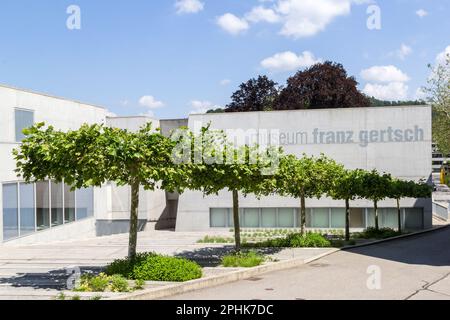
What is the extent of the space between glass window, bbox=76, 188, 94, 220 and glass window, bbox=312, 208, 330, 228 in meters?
17.9

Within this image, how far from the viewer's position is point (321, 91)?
6047 cm

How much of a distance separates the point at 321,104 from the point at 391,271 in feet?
149

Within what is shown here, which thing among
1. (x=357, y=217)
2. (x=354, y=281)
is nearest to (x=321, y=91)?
(x=357, y=217)

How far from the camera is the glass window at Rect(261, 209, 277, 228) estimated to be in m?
38.2

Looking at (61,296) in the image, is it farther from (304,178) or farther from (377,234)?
(377,234)

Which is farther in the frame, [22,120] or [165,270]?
[22,120]

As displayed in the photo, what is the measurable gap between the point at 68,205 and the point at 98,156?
22.0 metres

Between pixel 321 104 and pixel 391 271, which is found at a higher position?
pixel 321 104

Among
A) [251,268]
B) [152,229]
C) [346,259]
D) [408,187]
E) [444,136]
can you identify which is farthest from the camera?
[444,136]

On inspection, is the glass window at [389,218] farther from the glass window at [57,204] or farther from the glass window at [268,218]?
the glass window at [57,204]

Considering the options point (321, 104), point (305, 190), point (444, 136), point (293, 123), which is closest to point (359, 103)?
point (321, 104)

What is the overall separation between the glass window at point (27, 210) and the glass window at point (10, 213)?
567 mm

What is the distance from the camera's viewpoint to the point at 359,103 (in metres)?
60.7
